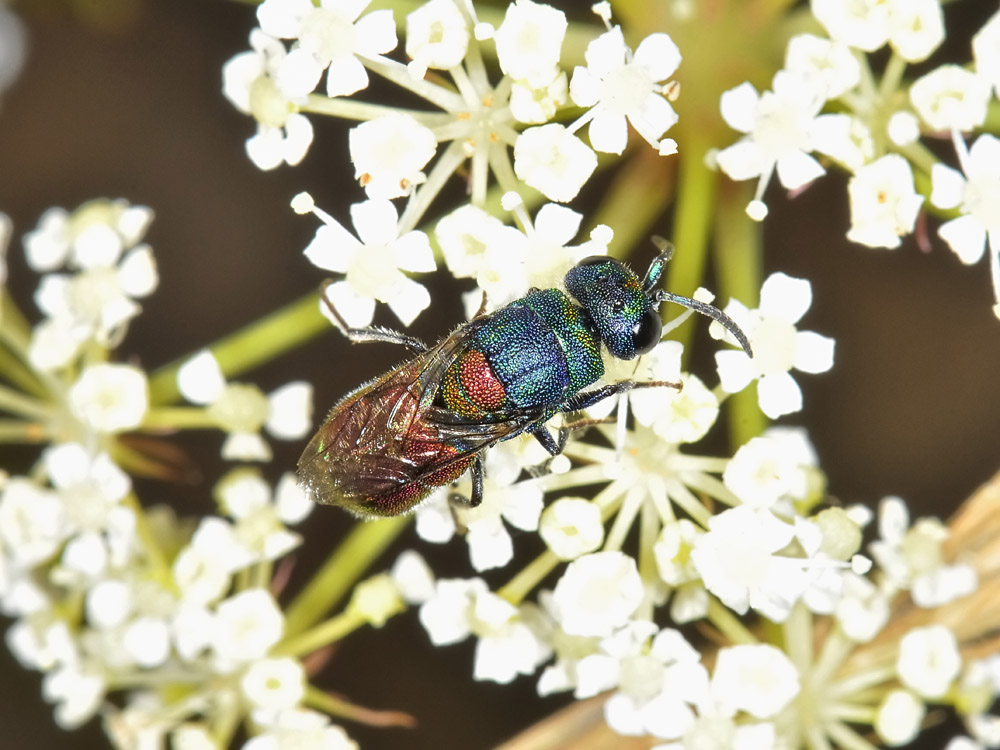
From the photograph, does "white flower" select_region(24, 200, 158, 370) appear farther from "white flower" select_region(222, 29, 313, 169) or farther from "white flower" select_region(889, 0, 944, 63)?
"white flower" select_region(889, 0, 944, 63)

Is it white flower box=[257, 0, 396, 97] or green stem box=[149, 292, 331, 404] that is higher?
white flower box=[257, 0, 396, 97]

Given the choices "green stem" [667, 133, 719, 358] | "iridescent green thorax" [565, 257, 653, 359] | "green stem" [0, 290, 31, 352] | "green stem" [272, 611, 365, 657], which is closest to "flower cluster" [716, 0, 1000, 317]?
"green stem" [667, 133, 719, 358]

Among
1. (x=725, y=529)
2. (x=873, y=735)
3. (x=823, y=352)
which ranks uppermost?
(x=823, y=352)

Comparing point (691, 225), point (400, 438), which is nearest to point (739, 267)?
point (691, 225)

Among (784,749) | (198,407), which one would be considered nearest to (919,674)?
(784,749)

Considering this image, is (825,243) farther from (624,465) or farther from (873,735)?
(873,735)

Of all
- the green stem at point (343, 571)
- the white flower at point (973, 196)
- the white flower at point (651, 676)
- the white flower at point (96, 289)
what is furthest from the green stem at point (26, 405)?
the white flower at point (973, 196)

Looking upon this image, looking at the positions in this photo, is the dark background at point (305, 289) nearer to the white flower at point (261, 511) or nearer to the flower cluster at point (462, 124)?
the white flower at point (261, 511)
